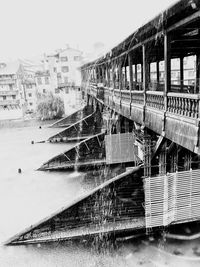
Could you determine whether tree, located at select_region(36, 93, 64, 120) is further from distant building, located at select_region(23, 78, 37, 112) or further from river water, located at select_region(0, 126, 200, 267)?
river water, located at select_region(0, 126, 200, 267)

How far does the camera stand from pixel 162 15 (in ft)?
18.8

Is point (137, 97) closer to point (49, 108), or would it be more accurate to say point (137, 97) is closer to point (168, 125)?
point (168, 125)

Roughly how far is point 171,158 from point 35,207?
25.4 feet

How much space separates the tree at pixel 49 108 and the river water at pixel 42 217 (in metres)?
16.7

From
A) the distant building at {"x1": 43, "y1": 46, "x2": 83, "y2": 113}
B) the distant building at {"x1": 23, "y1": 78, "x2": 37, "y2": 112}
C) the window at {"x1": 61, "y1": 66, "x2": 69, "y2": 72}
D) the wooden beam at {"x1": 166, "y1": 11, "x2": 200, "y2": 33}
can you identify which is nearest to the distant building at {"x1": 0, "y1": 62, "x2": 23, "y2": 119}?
the distant building at {"x1": 23, "y1": 78, "x2": 37, "y2": 112}

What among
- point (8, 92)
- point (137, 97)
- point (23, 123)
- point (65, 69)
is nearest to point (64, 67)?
point (65, 69)

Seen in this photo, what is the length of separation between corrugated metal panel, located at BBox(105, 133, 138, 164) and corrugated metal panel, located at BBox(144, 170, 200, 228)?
225 inches

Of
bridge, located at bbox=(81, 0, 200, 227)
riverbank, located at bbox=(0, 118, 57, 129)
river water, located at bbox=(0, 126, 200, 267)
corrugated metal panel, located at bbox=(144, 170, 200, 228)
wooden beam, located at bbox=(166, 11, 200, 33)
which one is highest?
wooden beam, located at bbox=(166, 11, 200, 33)

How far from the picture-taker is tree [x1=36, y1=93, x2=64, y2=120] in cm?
3969

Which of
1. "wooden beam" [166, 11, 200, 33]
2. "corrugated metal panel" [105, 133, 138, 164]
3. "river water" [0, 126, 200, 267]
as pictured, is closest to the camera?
"wooden beam" [166, 11, 200, 33]

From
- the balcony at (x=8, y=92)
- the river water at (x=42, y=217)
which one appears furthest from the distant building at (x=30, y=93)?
the river water at (x=42, y=217)

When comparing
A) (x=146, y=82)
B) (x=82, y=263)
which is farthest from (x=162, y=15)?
(x=82, y=263)

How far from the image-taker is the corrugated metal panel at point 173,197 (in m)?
7.94

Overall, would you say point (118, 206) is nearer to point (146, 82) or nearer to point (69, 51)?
point (146, 82)
